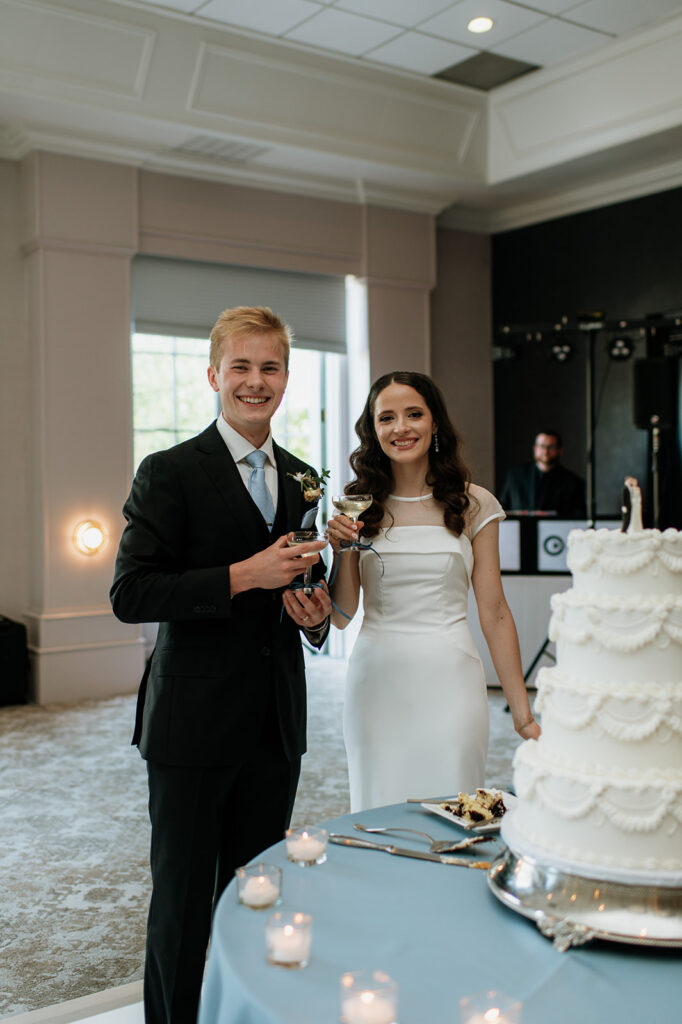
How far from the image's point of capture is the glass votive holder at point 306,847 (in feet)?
5.23

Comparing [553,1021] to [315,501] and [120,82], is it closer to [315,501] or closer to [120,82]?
[315,501]

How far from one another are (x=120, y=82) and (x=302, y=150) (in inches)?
56.9

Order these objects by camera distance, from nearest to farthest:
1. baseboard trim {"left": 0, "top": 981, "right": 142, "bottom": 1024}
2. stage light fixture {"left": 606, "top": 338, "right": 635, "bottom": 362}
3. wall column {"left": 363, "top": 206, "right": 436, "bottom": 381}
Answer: baseboard trim {"left": 0, "top": 981, "right": 142, "bottom": 1024} < stage light fixture {"left": 606, "top": 338, "right": 635, "bottom": 362} < wall column {"left": 363, "top": 206, "right": 436, "bottom": 381}

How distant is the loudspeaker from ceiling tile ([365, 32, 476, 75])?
252 cm

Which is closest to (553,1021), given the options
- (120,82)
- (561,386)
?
(120,82)

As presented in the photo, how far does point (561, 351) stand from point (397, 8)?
8.89ft

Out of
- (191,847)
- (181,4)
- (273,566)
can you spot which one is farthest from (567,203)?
(191,847)

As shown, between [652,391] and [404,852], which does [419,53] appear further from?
[404,852]

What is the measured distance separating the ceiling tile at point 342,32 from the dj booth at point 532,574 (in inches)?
134

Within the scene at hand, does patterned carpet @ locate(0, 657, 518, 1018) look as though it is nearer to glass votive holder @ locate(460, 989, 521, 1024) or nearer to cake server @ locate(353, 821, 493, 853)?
cake server @ locate(353, 821, 493, 853)

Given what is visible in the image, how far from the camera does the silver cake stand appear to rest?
4.21 feet

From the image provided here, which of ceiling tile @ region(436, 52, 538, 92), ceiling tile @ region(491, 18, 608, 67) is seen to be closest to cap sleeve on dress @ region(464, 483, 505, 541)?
ceiling tile @ region(491, 18, 608, 67)

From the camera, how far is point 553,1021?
113cm

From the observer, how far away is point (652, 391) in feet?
22.9
